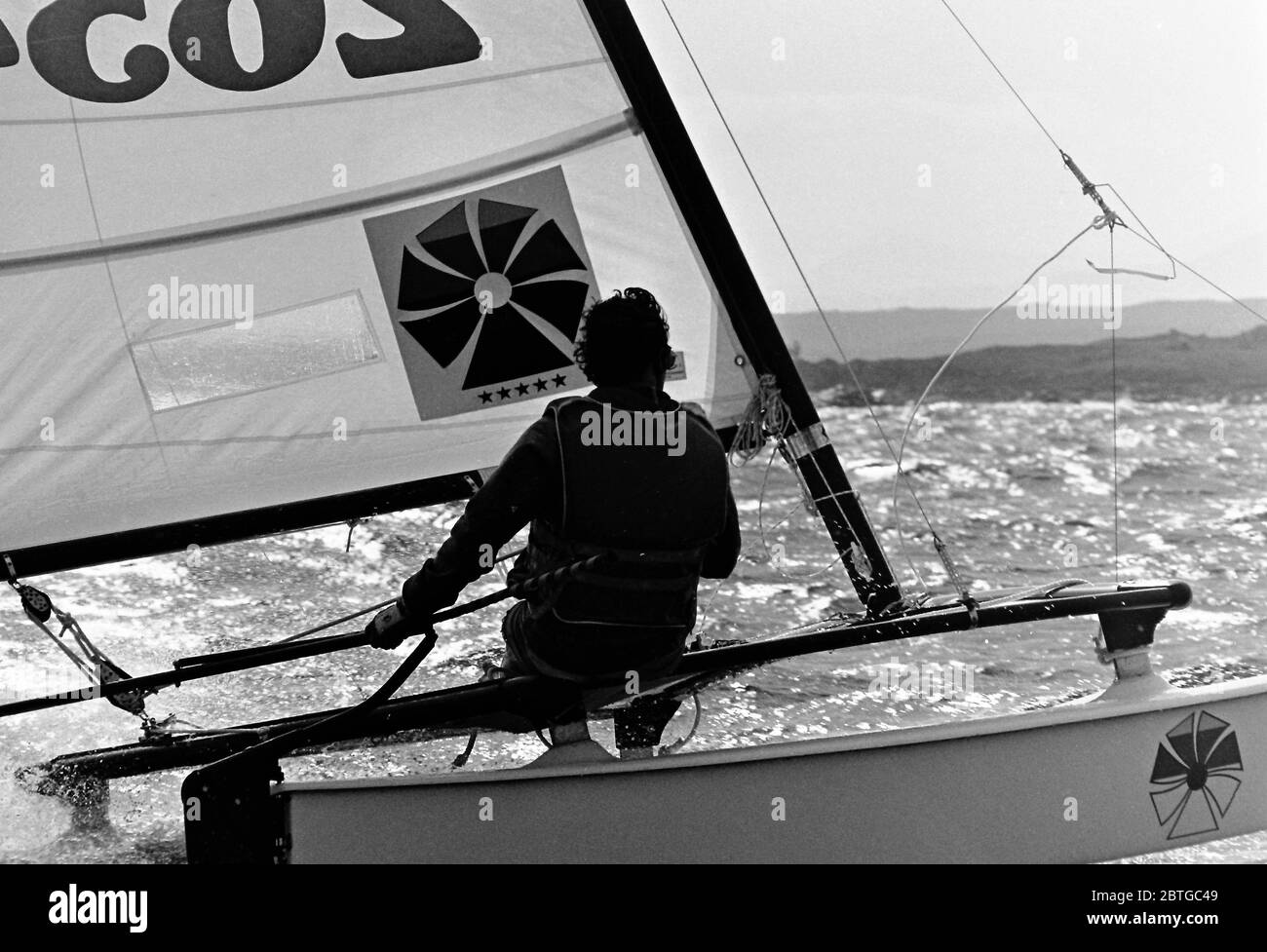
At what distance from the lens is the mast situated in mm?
2725

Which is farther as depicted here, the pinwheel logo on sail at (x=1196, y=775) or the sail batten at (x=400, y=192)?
the sail batten at (x=400, y=192)

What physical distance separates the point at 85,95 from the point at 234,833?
144 cm

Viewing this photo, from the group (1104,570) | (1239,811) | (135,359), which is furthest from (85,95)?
(1104,570)

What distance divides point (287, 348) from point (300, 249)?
0.66ft

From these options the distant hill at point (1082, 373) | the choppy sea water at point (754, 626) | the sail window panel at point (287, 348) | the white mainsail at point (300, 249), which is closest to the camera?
the white mainsail at point (300, 249)

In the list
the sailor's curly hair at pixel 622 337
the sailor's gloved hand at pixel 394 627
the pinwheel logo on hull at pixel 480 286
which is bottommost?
the sailor's gloved hand at pixel 394 627

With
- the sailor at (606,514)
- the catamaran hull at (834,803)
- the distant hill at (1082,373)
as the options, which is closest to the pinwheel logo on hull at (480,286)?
the sailor at (606,514)

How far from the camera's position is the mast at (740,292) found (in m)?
2.72

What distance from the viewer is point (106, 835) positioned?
2.84 m

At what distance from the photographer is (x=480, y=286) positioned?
2.78 m

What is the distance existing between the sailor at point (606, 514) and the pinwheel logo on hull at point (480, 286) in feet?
2.09

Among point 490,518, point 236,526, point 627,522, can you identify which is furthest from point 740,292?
point 236,526

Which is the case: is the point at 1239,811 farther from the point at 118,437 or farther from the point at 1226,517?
the point at 1226,517

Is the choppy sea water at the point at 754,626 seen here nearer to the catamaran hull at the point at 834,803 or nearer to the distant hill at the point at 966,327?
the catamaran hull at the point at 834,803
